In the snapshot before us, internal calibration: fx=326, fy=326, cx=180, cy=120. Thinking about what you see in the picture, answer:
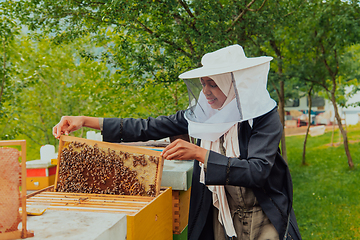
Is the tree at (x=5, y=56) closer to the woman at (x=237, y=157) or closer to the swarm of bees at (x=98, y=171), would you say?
the swarm of bees at (x=98, y=171)

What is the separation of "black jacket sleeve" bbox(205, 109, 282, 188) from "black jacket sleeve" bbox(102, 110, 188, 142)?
68 cm

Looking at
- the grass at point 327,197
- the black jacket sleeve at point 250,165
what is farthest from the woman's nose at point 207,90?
the grass at point 327,197

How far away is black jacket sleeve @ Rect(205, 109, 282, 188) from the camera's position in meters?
1.54

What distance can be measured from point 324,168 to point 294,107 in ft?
73.3

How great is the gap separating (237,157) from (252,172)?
23 centimetres

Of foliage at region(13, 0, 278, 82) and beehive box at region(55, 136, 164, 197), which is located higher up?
foliage at region(13, 0, 278, 82)

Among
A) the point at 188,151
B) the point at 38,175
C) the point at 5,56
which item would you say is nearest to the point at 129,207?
the point at 188,151

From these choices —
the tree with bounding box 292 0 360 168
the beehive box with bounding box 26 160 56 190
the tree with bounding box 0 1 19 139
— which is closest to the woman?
the beehive box with bounding box 26 160 56 190

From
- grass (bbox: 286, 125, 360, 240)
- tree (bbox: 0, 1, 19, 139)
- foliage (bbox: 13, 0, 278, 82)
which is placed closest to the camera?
foliage (bbox: 13, 0, 278, 82)

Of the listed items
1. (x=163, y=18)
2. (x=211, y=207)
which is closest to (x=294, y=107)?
(x=163, y=18)

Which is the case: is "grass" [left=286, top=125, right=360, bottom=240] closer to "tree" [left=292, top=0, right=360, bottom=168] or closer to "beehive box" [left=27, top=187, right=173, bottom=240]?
"tree" [left=292, top=0, right=360, bottom=168]

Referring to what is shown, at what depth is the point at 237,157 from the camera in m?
1.76

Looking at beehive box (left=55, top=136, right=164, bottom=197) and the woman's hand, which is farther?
beehive box (left=55, top=136, right=164, bottom=197)

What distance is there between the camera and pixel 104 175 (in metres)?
1.96
